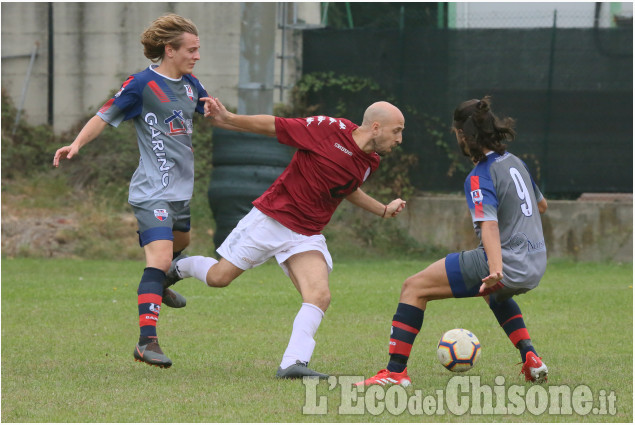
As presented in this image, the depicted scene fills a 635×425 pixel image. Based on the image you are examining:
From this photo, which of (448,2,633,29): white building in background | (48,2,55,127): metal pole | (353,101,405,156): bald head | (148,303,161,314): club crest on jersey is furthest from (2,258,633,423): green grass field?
(48,2,55,127): metal pole

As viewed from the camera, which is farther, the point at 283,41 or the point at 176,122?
the point at 283,41

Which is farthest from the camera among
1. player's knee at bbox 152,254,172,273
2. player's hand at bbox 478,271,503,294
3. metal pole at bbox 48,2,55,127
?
metal pole at bbox 48,2,55,127

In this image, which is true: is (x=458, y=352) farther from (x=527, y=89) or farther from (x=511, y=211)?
(x=527, y=89)

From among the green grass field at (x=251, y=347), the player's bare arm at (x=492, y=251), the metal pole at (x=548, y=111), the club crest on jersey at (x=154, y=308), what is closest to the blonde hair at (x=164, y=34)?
the club crest on jersey at (x=154, y=308)

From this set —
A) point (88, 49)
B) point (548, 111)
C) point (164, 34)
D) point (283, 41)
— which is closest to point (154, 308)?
point (164, 34)

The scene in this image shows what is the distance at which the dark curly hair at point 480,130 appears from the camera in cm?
532

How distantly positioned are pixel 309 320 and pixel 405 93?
399 inches

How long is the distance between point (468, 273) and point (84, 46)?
13.4 metres

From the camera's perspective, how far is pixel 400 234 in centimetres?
1524

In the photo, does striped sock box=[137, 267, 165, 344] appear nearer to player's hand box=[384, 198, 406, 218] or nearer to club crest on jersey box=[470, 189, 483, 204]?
player's hand box=[384, 198, 406, 218]

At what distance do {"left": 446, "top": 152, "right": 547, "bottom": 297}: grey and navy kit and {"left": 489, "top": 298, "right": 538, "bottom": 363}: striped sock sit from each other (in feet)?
1.38

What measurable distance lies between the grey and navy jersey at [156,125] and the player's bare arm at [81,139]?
6cm

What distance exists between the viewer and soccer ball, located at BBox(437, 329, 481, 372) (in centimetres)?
559

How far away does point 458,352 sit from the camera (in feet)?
18.3
